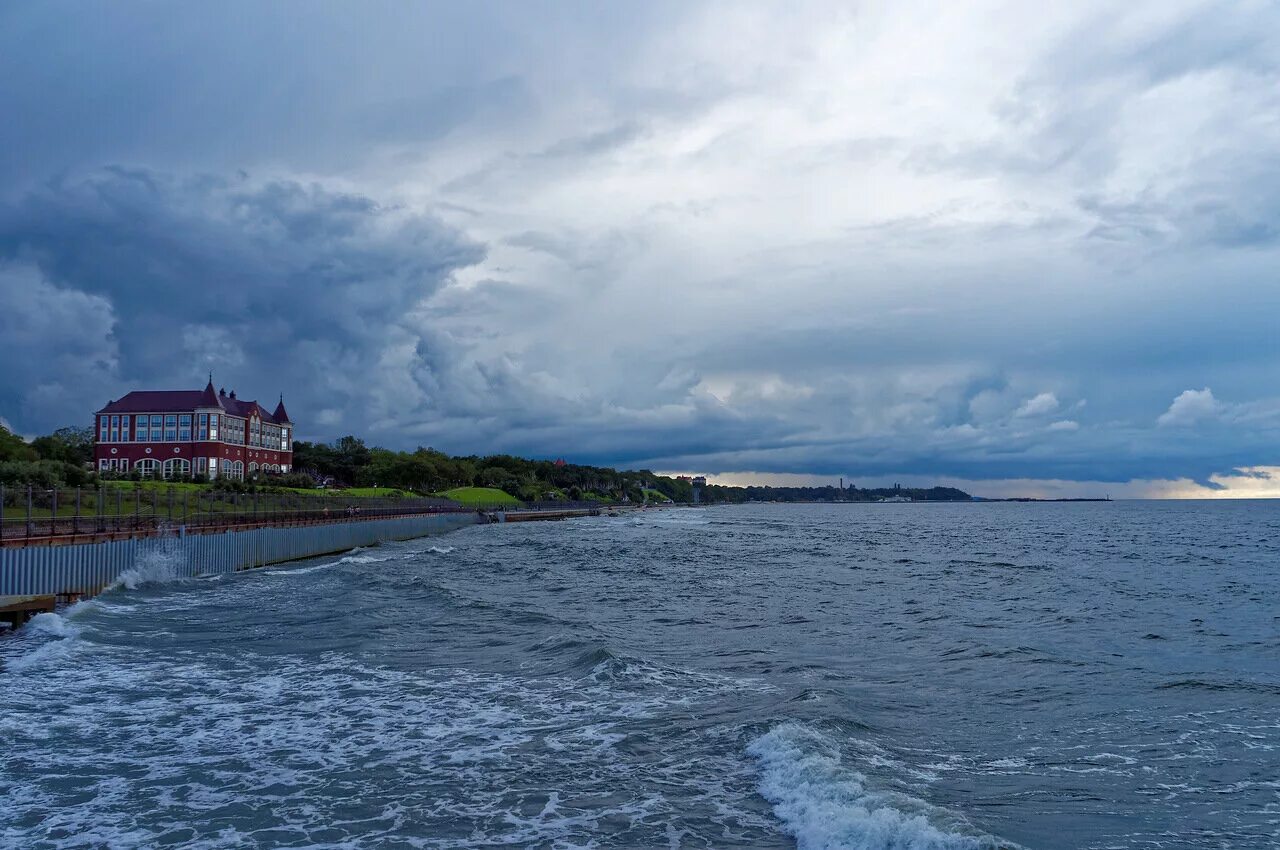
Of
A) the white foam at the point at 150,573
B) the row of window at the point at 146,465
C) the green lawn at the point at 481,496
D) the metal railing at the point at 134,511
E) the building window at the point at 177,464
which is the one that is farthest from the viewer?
the green lawn at the point at 481,496

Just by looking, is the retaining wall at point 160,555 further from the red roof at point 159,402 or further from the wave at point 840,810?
the red roof at point 159,402

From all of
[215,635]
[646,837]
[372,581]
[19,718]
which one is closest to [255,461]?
[372,581]

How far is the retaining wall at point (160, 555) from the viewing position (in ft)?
81.6

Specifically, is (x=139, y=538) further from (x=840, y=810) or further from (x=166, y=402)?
(x=166, y=402)

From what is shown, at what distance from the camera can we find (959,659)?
19.6 m

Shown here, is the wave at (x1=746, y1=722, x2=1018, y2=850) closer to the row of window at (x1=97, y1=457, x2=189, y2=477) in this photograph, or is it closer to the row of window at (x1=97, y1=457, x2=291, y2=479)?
the row of window at (x1=97, y1=457, x2=291, y2=479)

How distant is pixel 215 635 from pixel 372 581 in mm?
14647

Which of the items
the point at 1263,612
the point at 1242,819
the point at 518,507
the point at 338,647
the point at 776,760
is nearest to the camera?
the point at 1242,819

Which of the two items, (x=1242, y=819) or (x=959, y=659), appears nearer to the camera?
(x=1242, y=819)

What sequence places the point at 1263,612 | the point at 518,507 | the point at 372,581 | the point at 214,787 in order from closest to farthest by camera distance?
the point at 214,787 < the point at 1263,612 < the point at 372,581 < the point at 518,507

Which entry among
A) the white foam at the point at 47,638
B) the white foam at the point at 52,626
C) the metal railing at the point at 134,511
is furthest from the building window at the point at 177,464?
the white foam at the point at 52,626

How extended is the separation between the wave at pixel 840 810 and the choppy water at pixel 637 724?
0.04m

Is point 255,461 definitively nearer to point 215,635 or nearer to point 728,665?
point 215,635

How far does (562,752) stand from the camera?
1209 centimetres
